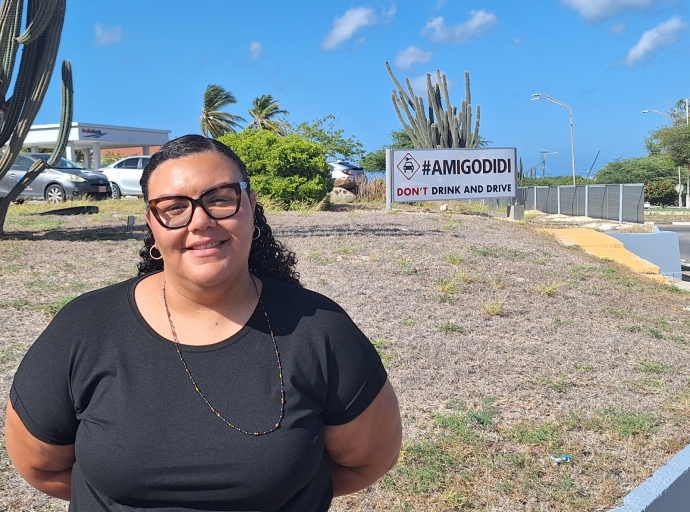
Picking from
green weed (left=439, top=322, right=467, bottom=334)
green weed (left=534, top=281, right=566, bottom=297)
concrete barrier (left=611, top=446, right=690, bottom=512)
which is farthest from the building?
concrete barrier (left=611, top=446, right=690, bottom=512)

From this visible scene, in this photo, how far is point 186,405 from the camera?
6.35ft

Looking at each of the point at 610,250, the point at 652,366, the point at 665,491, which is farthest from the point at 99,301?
the point at 610,250

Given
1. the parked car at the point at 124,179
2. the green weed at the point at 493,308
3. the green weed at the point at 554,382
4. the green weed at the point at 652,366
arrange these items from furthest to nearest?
the parked car at the point at 124,179, the green weed at the point at 493,308, the green weed at the point at 652,366, the green weed at the point at 554,382

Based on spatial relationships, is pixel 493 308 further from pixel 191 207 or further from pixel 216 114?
pixel 216 114

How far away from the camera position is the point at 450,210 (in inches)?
698

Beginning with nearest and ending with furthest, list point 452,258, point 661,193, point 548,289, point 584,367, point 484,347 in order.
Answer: point 584,367
point 484,347
point 548,289
point 452,258
point 661,193

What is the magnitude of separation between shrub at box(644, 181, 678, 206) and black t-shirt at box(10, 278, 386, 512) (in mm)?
47133

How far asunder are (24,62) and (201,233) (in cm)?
898

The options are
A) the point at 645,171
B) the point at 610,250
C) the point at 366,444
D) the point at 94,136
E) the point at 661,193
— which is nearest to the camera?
the point at 366,444

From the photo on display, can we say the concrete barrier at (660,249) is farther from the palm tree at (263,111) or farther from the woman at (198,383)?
the palm tree at (263,111)

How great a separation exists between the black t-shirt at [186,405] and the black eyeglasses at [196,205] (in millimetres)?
268

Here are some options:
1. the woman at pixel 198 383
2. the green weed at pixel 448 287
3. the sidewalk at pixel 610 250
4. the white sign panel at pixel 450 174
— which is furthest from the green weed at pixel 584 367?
the white sign panel at pixel 450 174

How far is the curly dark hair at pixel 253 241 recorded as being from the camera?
2156 mm

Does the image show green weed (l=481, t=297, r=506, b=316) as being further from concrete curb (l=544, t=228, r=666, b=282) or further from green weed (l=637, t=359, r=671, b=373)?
concrete curb (l=544, t=228, r=666, b=282)
